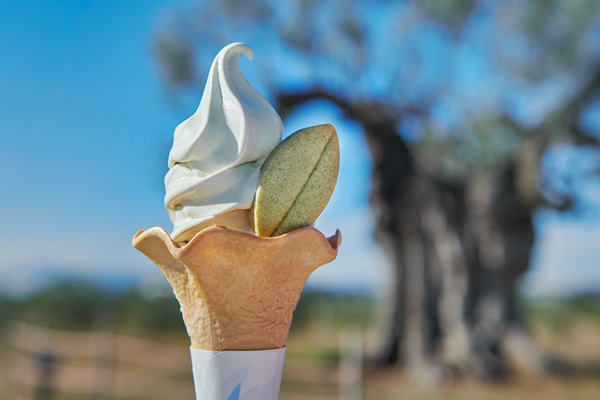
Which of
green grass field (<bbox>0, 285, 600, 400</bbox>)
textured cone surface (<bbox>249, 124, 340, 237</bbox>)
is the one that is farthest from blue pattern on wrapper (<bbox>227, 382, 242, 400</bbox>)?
green grass field (<bbox>0, 285, 600, 400</bbox>)

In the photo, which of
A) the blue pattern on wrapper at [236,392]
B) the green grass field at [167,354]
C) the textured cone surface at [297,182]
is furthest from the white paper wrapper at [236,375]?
the green grass field at [167,354]

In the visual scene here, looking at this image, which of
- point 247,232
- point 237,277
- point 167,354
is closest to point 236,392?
point 237,277

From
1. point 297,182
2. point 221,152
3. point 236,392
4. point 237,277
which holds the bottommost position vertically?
point 236,392

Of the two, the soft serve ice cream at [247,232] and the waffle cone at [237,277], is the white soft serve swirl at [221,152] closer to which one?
the soft serve ice cream at [247,232]

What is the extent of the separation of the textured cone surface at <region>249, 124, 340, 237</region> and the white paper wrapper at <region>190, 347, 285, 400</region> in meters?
0.38

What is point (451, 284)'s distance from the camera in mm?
8578

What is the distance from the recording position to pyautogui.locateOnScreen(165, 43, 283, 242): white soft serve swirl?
1670 mm

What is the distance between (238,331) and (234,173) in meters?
0.48

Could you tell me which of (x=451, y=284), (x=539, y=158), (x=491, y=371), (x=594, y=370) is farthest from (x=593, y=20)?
(x=594, y=370)

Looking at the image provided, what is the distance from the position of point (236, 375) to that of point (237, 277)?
0.31 meters

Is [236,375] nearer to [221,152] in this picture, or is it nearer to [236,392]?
[236,392]

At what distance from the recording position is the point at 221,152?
5.75 feet

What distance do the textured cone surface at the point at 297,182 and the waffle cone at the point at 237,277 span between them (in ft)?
0.35

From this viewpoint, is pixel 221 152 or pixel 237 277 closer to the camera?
pixel 237 277
